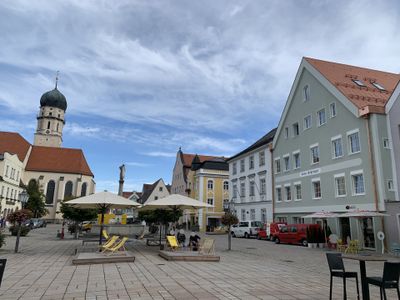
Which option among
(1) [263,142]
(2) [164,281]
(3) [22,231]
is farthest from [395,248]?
(3) [22,231]

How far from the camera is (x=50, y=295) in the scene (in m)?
8.17

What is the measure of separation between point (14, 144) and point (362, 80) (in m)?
73.2

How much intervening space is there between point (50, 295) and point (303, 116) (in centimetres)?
2882

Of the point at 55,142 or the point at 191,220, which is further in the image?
the point at 55,142

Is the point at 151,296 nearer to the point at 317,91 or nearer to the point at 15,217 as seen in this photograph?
the point at 15,217

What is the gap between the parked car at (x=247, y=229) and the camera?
37312 millimetres

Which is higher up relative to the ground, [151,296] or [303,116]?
[303,116]

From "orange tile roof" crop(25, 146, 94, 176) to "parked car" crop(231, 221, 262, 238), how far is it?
55164 millimetres

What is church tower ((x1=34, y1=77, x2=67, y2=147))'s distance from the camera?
325 feet

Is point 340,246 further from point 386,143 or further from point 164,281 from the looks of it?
point 164,281

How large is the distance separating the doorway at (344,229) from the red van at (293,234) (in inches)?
100

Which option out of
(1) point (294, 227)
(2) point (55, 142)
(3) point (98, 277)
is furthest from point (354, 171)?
(2) point (55, 142)

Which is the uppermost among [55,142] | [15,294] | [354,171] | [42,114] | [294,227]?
[42,114]

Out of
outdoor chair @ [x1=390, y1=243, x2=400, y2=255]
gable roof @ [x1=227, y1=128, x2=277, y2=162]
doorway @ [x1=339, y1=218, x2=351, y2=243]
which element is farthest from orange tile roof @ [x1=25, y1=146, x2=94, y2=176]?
outdoor chair @ [x1=390, y1=243, x2=400, y2=255]
